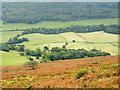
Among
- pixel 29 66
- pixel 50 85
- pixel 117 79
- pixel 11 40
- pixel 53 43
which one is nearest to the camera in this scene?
pixel 117 79

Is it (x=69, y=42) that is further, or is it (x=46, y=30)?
(x=46, y=30)

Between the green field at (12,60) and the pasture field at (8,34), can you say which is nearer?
the green field at (12,60)

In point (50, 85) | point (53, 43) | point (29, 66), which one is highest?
point (50, 85)

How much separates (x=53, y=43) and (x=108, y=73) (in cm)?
11466

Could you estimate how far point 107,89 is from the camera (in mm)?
18672

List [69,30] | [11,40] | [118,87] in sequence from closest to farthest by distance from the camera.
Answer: [118,87], [11,40], [69,30]

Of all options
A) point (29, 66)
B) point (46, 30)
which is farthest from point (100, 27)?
point (29, 66)

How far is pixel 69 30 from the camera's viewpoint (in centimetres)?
18462

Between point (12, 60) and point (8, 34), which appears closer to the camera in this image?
point (12, 60)

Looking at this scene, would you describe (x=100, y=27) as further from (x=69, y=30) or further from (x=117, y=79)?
(x=117, y=79)

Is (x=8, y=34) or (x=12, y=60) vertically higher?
(x=8, y=34)

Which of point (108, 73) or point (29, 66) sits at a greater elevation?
point (108, 73)

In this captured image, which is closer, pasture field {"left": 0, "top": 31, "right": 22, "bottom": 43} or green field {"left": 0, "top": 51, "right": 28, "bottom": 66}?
green field {"left": 0, "top": 51, "right": 28, "bottom": 66}

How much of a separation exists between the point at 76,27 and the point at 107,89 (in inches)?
6876
